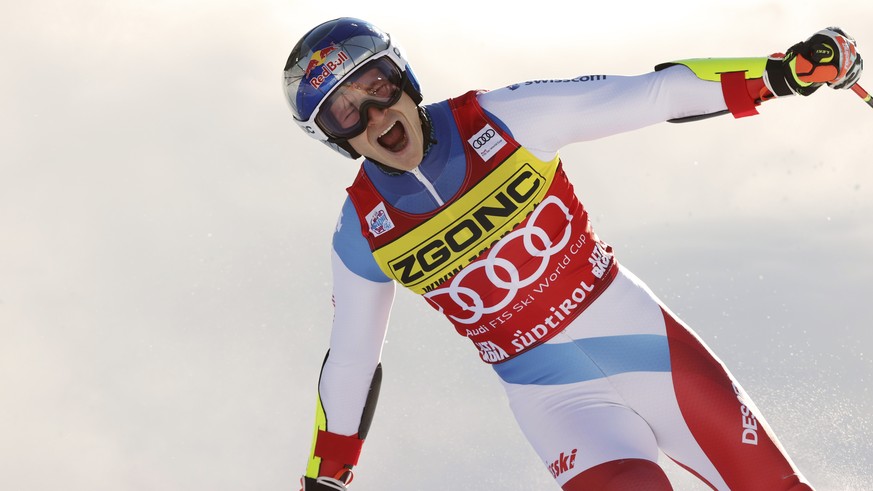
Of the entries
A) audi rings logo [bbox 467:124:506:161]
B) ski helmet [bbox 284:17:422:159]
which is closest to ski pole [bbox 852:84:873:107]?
audi rings logo [bbox 467:124:506:161]

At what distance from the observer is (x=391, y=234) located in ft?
16.4

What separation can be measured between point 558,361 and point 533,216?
69 centimetres

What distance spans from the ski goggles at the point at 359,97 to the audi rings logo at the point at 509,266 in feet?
2.67

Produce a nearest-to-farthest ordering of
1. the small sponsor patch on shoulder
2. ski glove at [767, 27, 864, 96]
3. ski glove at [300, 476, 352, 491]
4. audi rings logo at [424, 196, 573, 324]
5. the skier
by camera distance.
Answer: ski glove at [767, 27, 864, 96], the skier, audi rings logo at [424, 196, 573, 324], the small sponsor patch on shoulder, ski glove at [300, 476, 352, 491]

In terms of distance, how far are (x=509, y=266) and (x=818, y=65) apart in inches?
62.4

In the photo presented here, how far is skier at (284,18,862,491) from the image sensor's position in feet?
15.5

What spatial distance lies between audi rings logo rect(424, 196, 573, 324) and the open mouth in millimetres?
638

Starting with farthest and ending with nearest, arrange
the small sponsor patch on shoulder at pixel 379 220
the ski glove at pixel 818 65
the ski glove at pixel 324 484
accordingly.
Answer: the ski glove at pixel 324 484 → the small sponsor patch on shoulder at pixel 379 220 → the ski glove at pixel 818 65

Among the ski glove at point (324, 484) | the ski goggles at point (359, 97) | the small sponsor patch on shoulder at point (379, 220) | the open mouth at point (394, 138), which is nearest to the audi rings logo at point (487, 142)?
the open mouth at point (394, 138)

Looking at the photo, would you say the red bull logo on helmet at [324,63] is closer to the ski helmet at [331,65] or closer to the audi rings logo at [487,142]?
the ski helmet at [331,65]

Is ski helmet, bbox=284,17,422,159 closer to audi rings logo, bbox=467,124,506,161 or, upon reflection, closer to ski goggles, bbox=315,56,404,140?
ski goggles, bbox=315,56,404,140

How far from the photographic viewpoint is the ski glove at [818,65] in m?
4.47

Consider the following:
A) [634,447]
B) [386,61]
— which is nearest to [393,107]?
[386,61]

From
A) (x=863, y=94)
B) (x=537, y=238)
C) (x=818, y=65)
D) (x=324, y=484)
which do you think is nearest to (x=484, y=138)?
(x=537, y=238)
